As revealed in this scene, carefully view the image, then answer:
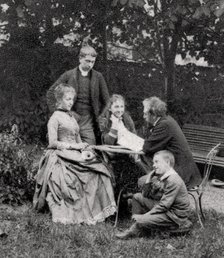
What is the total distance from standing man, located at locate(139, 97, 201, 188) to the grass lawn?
59cm

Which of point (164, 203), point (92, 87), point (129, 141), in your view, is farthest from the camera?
point (92, 87)

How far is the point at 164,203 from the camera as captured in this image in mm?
5473

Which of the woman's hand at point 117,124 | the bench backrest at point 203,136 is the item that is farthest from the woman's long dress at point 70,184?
the bench backrest at point 203,136

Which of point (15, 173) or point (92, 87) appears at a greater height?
point (92, 87)

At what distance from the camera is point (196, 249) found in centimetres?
502

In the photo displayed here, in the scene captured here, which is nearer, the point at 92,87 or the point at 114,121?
the point at 114,121

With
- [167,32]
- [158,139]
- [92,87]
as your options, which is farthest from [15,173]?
[167,32]

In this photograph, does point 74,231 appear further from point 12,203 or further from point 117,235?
point 12,203

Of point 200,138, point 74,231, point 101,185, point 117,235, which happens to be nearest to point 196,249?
point 117,235

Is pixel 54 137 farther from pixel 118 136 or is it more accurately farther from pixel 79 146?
pixel 118 136

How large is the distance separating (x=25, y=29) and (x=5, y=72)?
0.96m

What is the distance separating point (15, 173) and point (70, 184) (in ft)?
3.15

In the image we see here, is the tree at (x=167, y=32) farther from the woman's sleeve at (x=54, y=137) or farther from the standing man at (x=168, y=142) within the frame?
the woman's sleeve at (x=54, y=137)

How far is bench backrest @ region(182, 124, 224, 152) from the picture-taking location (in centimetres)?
855
